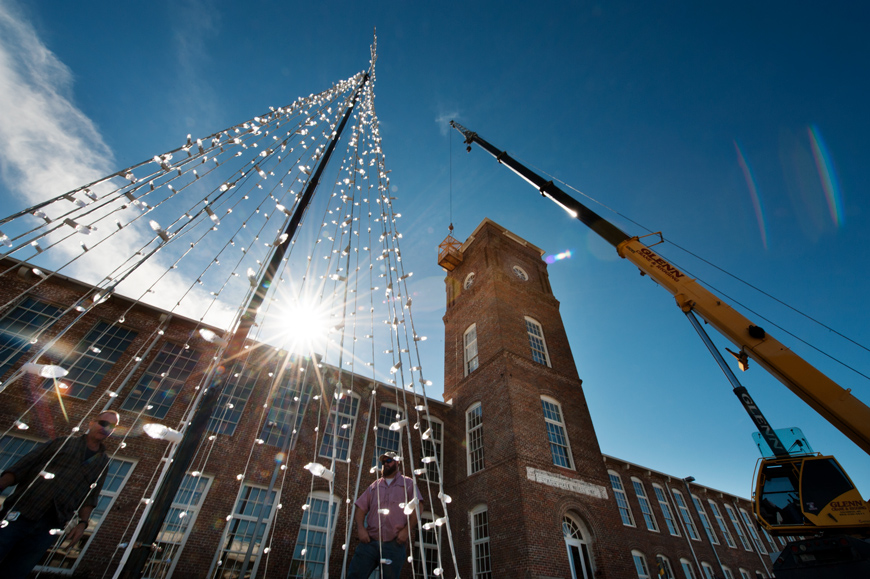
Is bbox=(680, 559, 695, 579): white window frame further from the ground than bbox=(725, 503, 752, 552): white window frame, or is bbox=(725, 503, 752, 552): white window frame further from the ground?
bbox=(725, 503, 752, 552): white window frame

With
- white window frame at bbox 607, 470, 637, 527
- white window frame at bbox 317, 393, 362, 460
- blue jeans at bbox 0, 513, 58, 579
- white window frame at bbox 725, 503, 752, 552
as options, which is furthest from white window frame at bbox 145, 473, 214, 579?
white window frame at bbox 725, 503, 752, 552

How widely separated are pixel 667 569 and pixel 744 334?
1449 centimetres

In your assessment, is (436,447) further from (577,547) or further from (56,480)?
(56,480)

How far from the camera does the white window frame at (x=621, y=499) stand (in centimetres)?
1664

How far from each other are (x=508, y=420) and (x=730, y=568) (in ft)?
57.5

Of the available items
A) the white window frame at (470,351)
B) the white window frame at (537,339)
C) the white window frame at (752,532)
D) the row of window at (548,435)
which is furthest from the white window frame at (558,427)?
the white window frame at (752,532)

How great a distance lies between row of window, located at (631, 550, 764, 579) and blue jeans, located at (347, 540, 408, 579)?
15.0 m

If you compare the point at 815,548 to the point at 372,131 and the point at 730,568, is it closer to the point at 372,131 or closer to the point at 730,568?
the point at 372,131

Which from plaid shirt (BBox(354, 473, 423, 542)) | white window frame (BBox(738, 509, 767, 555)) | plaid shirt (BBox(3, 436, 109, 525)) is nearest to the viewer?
plaid shirt (BBox(3, 436, 109, 525))

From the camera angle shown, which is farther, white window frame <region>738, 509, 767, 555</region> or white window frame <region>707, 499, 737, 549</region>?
white window frame <region>738, 509, 767, 555</region>

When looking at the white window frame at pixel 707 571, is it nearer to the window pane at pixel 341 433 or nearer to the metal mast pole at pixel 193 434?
the window pane at pixel 341 433

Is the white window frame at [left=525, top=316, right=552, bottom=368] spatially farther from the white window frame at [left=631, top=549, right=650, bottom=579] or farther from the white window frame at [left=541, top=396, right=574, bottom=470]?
the white window frame at [left=631, top=549, right=650, bottom=579]

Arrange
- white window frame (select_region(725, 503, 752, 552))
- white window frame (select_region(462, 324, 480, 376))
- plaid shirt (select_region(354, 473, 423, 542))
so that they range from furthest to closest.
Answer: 1. white window frame (select_region(725, 503, 752, 552))
2. white window frame (select_region(462, 324, 480, 376))
3. plaid shirt (select_region(354, 473, 423, 542))

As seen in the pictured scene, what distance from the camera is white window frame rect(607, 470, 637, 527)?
16.6 m
